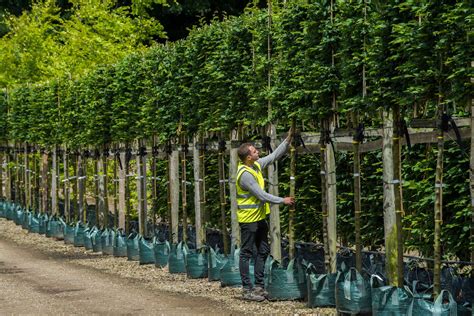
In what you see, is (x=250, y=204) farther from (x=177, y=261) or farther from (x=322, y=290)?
(x=177, y=261)

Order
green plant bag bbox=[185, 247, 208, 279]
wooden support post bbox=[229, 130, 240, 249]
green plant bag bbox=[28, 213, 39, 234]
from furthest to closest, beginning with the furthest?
green plant bag bbox=[28, 213, 39, 234], wooden support post bbox=[229, 130, 240, 249], green plant bag bbox=[185, 247, 208, 279]

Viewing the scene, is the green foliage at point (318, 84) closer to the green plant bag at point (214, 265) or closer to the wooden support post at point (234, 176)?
the wooden support post at point (234, 176)

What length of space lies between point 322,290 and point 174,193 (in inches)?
296

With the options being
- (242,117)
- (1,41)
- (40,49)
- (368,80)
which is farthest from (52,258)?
(1,41)

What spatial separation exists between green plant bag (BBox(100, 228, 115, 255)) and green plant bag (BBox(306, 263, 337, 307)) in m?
9.18

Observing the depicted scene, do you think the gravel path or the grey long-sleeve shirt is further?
the grey long-sleeve shirt

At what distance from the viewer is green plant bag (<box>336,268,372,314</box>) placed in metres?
12.0

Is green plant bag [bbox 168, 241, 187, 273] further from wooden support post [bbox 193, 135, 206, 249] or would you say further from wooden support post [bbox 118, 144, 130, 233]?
wooden support post [bbox 118, 144, 130, 233]

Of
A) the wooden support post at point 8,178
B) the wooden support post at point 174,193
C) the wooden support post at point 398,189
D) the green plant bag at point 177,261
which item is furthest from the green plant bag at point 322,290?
the wooden support post at point 8,178

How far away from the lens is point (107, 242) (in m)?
22.4

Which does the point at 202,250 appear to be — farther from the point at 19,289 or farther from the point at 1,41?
the point at 1,41

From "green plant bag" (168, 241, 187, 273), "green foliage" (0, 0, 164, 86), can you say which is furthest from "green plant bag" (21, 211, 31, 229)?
"green plant bag" (168, 241, 187, 273)

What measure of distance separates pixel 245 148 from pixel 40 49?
23.5 meters

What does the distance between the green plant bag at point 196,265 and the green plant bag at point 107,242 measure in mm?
4942
